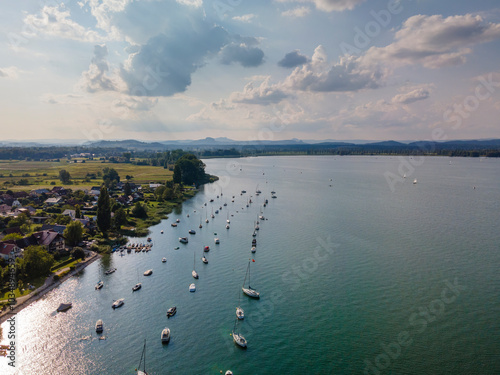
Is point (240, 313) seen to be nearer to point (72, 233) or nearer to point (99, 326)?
point (99, 326)

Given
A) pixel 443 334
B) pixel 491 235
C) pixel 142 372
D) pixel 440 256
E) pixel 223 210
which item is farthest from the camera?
pixel 223 210

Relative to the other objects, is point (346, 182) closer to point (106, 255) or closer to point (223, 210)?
point (223, 210)

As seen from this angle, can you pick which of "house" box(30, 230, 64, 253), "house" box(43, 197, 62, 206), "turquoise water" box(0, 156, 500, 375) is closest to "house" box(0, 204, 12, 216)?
"house" box(43, 197, 62, 206)

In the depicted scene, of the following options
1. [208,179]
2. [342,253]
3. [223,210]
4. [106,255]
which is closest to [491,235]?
[342,253]

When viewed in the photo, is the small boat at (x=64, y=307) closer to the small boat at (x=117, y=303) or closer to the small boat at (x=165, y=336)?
the small boat at (x=117, y=303)

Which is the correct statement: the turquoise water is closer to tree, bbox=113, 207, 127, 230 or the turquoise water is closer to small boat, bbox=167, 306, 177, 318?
small boat, bbox=167, 306, 177, 318
